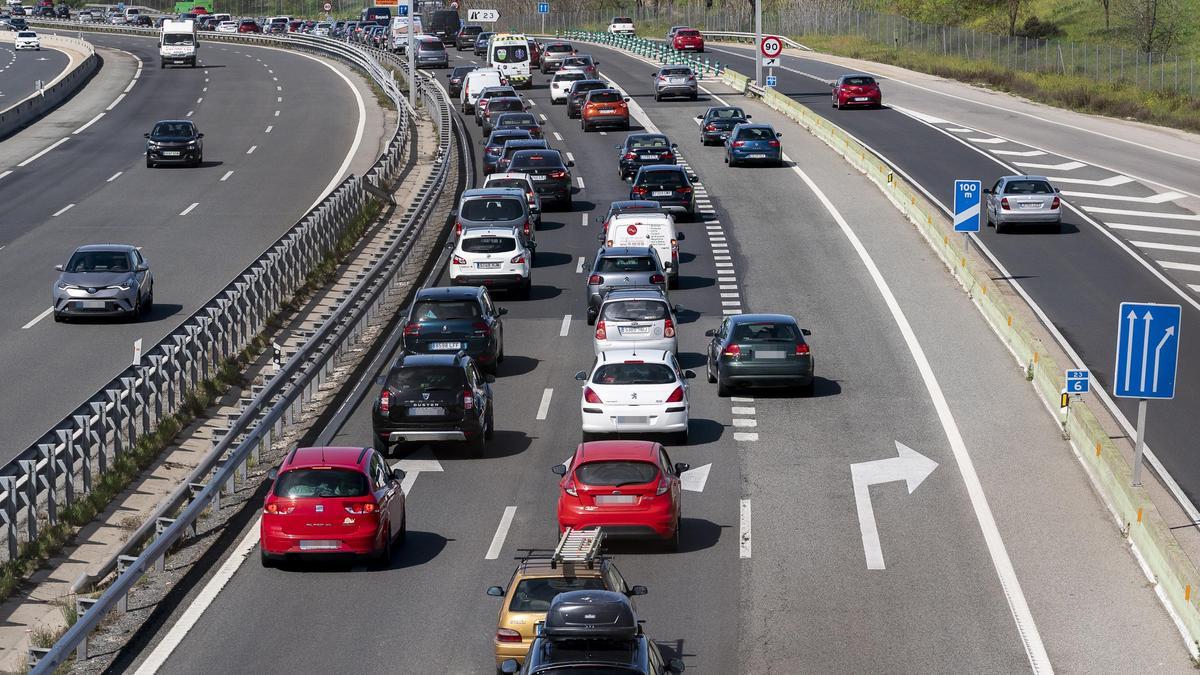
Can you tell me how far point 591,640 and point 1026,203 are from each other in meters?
32.8

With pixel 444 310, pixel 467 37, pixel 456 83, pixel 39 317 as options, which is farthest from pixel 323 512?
pixel 467 37

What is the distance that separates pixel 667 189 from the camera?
1810 inches

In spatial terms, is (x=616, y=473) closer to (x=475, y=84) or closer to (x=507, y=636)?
(x=507, y=636)

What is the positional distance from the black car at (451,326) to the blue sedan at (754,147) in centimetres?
2653

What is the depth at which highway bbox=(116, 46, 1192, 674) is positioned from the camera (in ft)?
54.4

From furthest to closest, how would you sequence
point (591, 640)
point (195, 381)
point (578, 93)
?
point (578, 93), point (195, 381), point (591, 640)

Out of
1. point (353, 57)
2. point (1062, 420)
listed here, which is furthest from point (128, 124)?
point (1062, 420)

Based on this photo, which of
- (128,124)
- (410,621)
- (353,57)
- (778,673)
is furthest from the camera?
(353,57)

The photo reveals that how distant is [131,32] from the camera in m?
138

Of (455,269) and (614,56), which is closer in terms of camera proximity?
(455,269)

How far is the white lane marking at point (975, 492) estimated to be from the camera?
55.8ft

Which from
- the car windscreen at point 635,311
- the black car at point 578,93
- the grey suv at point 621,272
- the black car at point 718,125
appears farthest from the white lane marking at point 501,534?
the black car at point 578,93

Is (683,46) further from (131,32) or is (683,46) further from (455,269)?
(455,269)

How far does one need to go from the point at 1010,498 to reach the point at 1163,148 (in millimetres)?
44114
